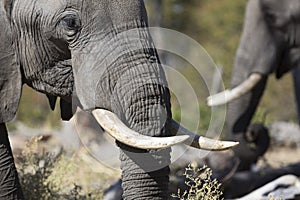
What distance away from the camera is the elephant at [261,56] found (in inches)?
316

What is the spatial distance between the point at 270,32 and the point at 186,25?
2167cm

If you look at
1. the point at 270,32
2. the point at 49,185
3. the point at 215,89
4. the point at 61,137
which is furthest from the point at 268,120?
the point at 49,185

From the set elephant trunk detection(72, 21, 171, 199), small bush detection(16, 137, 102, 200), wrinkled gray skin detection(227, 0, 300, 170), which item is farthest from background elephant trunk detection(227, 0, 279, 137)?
elephant trunk detection(72, 21, 171, 199)

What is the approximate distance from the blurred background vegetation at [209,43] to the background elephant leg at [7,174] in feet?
13.2

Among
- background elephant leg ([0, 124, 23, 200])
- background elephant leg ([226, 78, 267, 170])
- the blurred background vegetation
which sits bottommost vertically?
the blurred background vegetation

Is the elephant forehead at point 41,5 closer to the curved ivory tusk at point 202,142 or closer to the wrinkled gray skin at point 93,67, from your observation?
the wrinkled gray skin at point 93,67

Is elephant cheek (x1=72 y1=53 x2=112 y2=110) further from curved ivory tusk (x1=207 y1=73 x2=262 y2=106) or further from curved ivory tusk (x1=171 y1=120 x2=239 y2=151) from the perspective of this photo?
curved ivory tusk (x1=207 y1=73 x2=262 y2=106)

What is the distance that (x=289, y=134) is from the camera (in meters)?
11.2

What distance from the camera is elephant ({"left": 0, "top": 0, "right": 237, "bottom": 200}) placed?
14.2 feet

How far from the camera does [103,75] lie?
4.48 metres

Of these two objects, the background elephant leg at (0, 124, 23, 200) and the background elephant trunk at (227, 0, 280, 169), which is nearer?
the background elephant leg at (0, 124, 23, 200)

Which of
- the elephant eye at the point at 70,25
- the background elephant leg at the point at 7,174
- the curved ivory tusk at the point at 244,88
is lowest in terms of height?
the background elephant leg at the point at 7,174

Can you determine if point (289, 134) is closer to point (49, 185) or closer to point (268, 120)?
point (268, 120)

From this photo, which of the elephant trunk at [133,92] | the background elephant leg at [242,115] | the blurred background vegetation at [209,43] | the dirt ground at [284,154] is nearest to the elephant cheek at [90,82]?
the elephant trunk at [133,92]
